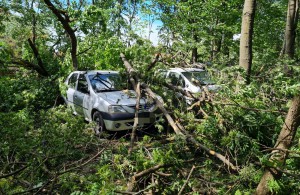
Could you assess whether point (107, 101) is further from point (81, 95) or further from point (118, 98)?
point (81, 95)

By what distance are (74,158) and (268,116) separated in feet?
10.7

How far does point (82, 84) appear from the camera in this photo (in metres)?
7.98

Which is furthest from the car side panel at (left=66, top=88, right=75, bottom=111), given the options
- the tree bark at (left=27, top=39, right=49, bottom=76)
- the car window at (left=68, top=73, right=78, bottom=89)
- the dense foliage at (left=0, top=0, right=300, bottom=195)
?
the tree bark at (left=27, top=39, right=49, bottom=76)

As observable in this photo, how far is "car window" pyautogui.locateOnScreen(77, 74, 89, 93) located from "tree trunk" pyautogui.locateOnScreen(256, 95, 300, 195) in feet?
18.2

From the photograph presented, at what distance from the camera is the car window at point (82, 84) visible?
7.74m

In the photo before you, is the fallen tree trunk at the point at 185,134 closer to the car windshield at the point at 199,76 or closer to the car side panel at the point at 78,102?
the car windshield at the point at 199,76

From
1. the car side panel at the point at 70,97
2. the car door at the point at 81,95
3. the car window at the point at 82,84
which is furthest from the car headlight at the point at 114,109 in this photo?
the car side panel at the point at 70,97

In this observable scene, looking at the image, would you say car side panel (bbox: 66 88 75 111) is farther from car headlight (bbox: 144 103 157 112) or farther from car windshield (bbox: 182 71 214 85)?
car windshield (bbox: 182 71 214 85)

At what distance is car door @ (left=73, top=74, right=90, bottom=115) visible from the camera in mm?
7625

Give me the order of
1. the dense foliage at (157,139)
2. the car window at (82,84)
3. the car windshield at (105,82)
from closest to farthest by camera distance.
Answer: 1. the dense foliage at (157,139)
2. the car windshield at (105,82)
3. the car window at (82,84)

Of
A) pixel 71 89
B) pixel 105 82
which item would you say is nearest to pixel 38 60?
pixel 71 89

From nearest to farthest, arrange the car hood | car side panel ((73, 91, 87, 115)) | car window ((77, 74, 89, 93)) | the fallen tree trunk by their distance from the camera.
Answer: the fallen tree trunk
the car hood
car window ((77, 74, 89, 93))
car side panel ((73, 91, 87, 115))

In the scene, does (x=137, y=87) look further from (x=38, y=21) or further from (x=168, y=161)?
(x=38, y=21)

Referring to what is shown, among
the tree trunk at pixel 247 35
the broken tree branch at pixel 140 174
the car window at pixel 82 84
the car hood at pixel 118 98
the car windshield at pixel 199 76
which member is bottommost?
the broken tree branch at pixel 140 174
